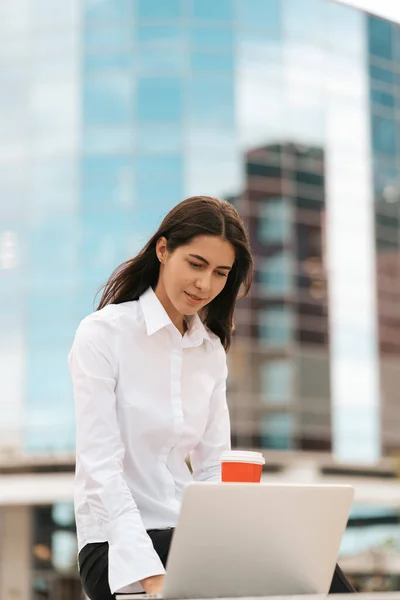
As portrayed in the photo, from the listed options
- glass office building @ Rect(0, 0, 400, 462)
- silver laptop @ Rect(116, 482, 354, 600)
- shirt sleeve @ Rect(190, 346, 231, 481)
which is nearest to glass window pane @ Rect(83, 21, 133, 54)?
glass office building @ Rect(0, 0, 400, 462)

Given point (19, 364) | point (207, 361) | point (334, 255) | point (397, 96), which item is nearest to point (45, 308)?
point (19, 364)

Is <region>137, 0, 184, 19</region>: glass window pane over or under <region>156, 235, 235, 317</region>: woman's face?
over

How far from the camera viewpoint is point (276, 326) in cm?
1909

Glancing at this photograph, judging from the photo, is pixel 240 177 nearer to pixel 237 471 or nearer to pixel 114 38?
pixel 114 38

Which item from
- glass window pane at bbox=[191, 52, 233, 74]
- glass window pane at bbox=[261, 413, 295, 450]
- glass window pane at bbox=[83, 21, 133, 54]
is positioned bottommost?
glass window pane at bbox=[261, 413, 295, 450]

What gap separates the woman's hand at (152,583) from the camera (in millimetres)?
2279

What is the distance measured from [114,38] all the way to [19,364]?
21.3ft

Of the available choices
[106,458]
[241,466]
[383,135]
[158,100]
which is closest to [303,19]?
[383,135]

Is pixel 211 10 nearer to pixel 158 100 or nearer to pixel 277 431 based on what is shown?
pixel 158 100

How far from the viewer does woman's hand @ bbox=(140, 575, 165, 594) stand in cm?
228

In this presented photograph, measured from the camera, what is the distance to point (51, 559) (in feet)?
62.4

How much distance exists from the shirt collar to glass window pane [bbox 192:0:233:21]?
57.7 ft

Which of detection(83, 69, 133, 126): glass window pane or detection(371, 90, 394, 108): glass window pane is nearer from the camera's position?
detection(83, 69, 133, 126): glass window pane

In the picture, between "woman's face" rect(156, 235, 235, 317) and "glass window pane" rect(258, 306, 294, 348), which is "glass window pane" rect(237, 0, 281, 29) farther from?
"woman's face" rect(156, 235, 235, 317)
